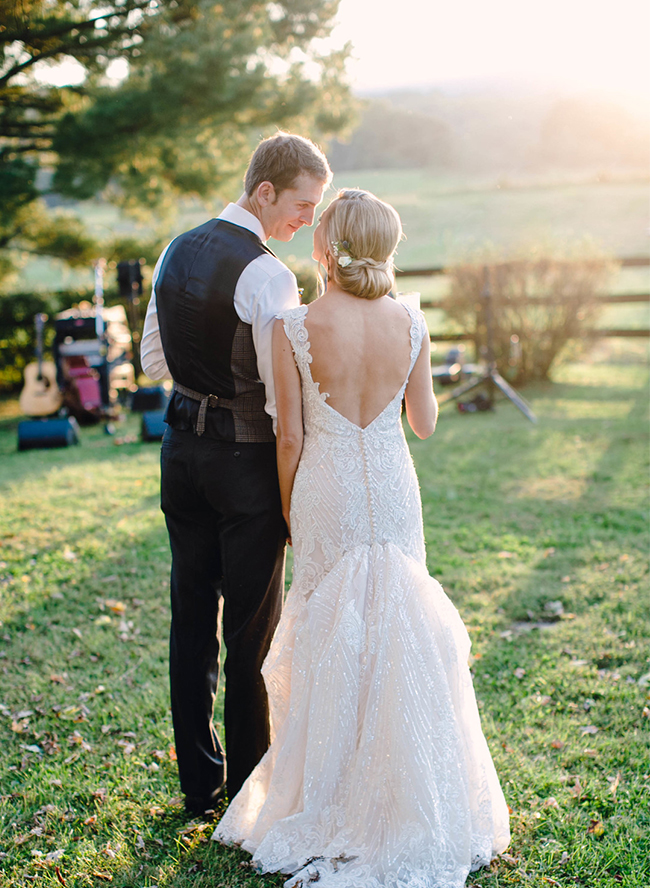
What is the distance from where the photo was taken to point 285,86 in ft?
39.9

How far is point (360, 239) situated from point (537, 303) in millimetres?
9424

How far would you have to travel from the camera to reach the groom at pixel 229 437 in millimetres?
2344

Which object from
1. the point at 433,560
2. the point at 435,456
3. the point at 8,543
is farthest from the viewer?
the point at 435,456

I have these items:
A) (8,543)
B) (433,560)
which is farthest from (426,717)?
(8,543)

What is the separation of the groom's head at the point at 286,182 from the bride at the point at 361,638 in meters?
0.18

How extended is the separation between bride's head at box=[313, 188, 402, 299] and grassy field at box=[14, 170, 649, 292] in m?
26.8


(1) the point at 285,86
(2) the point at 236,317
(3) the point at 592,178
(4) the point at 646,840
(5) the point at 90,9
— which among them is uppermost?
(3) the point at 592,178

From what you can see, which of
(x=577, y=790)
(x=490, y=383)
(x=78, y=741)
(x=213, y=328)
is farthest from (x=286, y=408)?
(x=490, y=383)

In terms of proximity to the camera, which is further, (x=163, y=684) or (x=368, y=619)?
(x=163, y=684)

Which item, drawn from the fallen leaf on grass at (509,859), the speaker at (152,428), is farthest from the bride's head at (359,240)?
the speaker at (152,428)

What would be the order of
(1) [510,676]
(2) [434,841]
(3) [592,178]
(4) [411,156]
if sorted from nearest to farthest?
(2) [434,841] < (1) [510,676] < (3) [592,178] < (4) [411,156]

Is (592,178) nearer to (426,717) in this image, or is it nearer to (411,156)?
(411,156)

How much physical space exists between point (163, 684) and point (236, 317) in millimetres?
2286

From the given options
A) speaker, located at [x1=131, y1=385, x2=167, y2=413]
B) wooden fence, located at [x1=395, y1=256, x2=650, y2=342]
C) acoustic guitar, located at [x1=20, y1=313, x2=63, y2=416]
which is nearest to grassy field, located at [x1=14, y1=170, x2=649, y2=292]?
wooden fence, located at [x1=395, y1=256, x2=650, y2=342]
